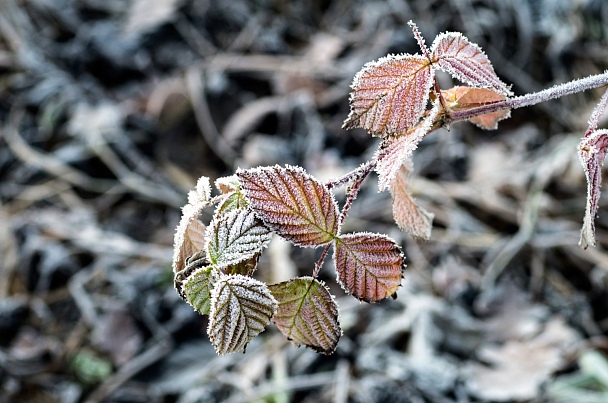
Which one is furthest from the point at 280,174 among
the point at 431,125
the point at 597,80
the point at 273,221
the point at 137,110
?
the point at 137,110

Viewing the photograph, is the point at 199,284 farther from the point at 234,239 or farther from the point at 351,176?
the point at 351,176

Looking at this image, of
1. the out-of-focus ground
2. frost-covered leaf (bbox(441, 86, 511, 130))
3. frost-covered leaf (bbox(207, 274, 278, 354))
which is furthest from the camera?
the out-of-focus ground

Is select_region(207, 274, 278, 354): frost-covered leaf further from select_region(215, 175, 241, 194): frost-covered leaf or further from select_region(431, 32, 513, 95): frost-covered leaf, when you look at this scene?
select_region(431, 32, 513, 95): frost-covered leaf

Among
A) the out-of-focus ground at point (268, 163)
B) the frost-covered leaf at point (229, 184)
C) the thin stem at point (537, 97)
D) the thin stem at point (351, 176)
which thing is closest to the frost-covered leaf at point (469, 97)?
the thin stem at point (537, 97)

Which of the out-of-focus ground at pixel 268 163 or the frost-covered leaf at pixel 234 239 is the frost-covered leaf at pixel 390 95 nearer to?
the frost-covered leaf at pixel 234 239

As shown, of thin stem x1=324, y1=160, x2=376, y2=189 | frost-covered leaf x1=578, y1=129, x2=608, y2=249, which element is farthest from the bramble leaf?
frost-covered leaf x1=578, y1=129, x2=608, y2=249

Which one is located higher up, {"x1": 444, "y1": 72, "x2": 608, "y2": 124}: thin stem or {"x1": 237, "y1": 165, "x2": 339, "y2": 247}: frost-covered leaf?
{"x1": 444, "y1": 72, "x2": 608, "y2": 124}: thin stem

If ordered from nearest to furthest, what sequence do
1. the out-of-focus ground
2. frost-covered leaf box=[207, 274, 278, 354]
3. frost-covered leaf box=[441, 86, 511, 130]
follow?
frost-covered leaf box=[207, 274, 278, 354], frost-covered leaf box=[441, 86, 511, 130], the out-of-focus ground
